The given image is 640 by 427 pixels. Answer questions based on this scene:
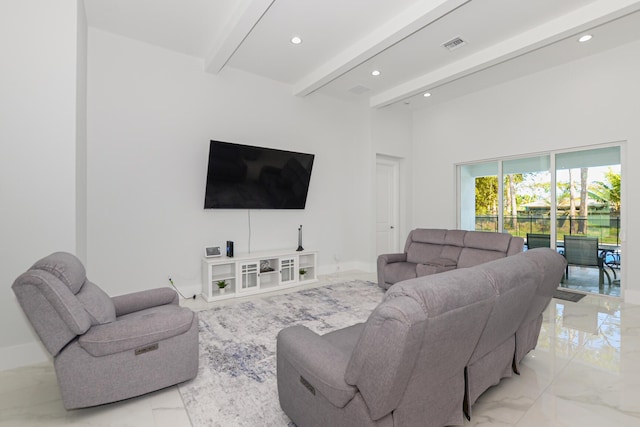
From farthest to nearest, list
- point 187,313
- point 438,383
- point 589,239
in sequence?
1. point 589,239
2. point 187,313
3. point 438,383

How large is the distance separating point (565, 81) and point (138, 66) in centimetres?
579

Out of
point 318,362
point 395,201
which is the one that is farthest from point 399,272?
point 318,362

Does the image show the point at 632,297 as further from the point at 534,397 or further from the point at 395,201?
the point at 395,201

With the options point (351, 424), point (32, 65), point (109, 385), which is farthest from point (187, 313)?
point (32, 65)

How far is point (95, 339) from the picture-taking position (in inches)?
69.1

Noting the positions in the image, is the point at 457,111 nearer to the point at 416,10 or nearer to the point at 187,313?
the point at 416,10

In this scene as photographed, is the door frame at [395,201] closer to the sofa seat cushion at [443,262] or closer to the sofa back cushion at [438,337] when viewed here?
the sofa seat cushion at [443,262]

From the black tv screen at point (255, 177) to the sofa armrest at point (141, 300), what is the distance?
6.01 ft

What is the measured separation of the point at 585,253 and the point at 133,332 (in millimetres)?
5590

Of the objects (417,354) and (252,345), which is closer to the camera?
(417,354)

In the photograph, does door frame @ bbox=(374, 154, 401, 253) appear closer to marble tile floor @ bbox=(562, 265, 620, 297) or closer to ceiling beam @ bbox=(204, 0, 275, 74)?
marble tile floor @ bbox=(562, 265, 620, 297)

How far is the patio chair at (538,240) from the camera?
4871mm

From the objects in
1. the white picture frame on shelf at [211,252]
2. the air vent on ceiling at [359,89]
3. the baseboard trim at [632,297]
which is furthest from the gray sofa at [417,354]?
the air vent on ceiling at [359,89]

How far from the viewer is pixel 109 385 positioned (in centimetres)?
180
